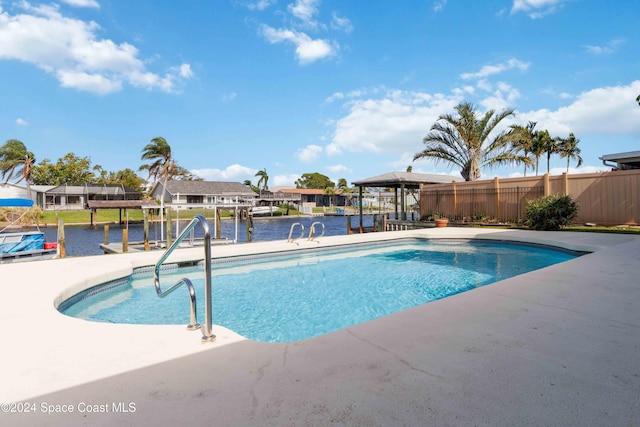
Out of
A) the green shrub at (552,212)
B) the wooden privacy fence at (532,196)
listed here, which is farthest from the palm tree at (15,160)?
the green shrub at (552,212)

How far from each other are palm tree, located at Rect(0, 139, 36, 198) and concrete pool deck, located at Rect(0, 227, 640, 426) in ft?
187

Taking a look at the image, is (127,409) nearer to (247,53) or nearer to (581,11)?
(581,11)

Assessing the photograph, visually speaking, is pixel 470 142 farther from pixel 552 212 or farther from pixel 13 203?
pixel 13 203

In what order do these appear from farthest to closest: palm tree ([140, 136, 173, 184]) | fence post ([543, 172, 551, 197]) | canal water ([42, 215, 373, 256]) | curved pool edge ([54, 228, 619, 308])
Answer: palm tree ([140, 136, 173, 184])
canal water ([42, 215, 373, 256])
fence post ([543, 172, 551, 197])
curved pool edge ([54, 228, 619, 308])

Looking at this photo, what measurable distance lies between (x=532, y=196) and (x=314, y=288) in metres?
11.7

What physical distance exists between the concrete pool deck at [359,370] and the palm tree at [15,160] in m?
56.9

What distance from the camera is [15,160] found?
1841 inches

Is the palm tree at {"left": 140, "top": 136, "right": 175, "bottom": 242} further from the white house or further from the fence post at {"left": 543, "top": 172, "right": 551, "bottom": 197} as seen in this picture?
the fence post at {"left": 543, "top": 172, "right": 551, "bottom": 197}

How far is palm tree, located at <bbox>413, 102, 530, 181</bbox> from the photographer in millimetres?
16578

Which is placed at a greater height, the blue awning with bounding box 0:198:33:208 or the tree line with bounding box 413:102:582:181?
the tree line with bounding box 413:102:582:181

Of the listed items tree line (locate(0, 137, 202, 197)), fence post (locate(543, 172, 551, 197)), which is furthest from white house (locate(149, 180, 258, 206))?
fence post (locate(543, 172, 551, 197))

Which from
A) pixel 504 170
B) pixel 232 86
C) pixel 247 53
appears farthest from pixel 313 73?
pixel 504 170

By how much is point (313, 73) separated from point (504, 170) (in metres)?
11.5

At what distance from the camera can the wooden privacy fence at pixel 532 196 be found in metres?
12.3
